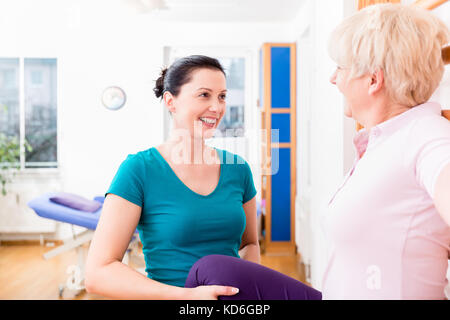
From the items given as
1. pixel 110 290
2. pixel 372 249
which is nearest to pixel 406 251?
pixel 372 249

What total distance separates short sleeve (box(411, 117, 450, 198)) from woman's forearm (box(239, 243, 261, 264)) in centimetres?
80

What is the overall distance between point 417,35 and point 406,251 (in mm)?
341

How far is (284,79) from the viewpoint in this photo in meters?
4.15

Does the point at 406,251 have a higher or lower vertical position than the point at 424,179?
lower

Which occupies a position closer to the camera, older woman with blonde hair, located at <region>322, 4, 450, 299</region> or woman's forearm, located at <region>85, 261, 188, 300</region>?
older woman with blonde hair, located at <region>322, 4, 450, 299</region>

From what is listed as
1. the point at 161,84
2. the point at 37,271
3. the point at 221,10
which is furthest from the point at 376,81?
the point at 221,10

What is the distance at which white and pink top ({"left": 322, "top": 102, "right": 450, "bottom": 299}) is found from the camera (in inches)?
23.9

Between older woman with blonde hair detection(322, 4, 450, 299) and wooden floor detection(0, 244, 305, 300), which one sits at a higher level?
older woman with blonde hair detection(322, 4, 450, 299)

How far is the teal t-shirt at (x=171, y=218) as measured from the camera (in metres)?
1.09

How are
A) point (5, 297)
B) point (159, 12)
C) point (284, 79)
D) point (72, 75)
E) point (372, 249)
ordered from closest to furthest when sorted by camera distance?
1. point (372, 249)
2. point (5, 297)
3. point (284, 79)
4. point (159, 12)
5. point (72, 75)

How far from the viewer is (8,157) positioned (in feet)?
14.9

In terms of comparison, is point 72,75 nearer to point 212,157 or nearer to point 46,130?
point 46,130

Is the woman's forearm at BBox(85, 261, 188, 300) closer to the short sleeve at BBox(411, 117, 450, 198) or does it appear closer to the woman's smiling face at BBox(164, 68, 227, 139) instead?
the woman's smiling face at BBox(164, 68, 227, 139)

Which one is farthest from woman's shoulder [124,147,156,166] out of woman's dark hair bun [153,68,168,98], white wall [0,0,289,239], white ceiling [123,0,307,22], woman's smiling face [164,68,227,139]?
white wall [0,0,289,239]
